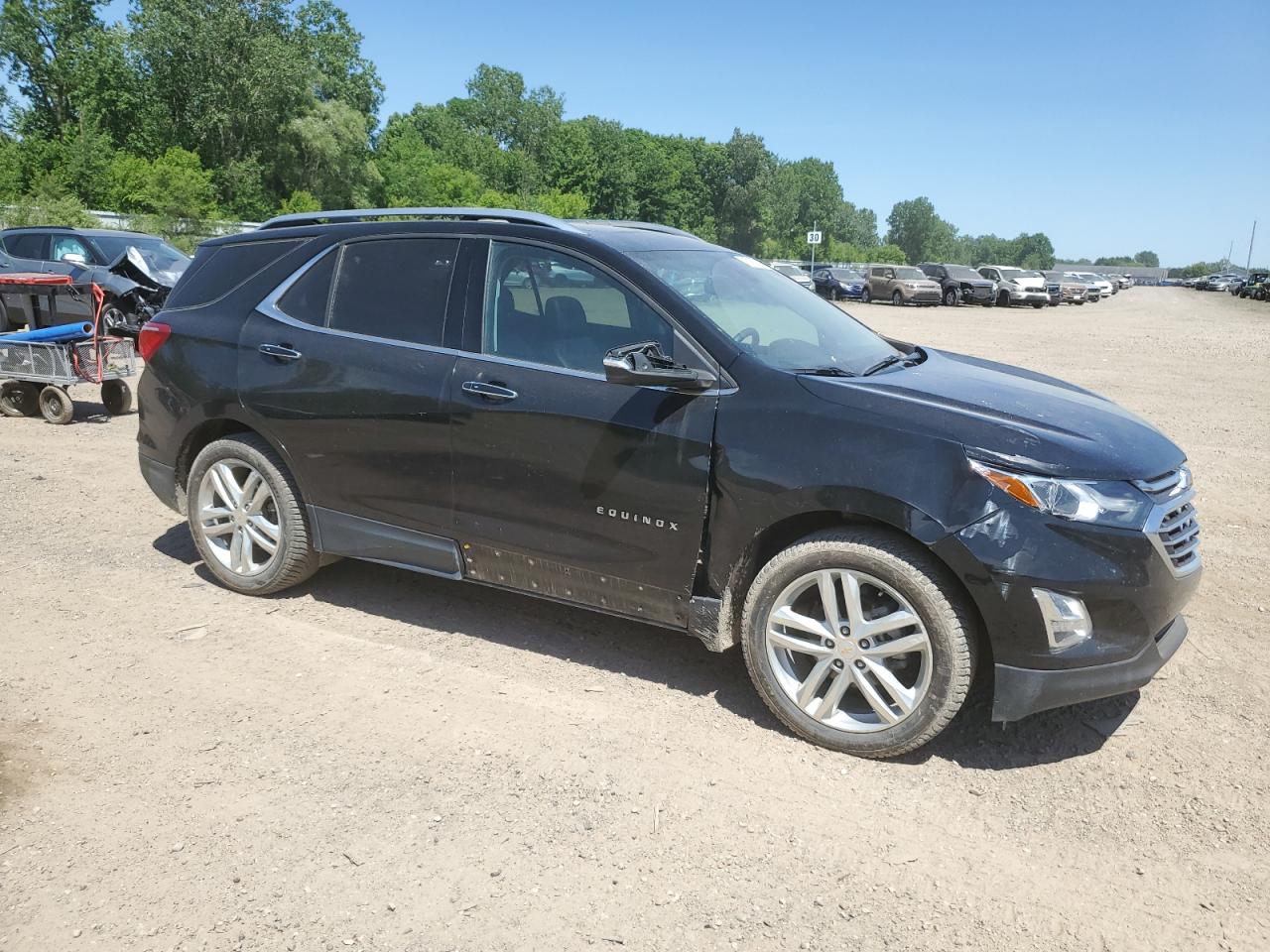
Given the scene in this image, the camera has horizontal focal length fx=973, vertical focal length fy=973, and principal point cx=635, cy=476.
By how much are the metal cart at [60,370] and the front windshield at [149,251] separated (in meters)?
3.98

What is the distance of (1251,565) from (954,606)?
334 centimetres

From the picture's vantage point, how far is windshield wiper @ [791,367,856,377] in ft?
12.4

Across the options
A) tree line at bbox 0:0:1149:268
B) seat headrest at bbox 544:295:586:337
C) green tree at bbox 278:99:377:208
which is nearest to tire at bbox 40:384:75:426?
seat headrest at bbox 544:295:586:337

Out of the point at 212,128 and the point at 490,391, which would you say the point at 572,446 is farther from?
the point at 212,128

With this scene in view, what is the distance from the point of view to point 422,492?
438 centimetres

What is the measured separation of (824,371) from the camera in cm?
385

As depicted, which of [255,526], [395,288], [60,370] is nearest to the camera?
[395,288]

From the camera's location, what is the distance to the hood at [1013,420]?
10.9 feet

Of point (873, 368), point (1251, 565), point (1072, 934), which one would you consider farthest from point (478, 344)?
point (1251, 565)

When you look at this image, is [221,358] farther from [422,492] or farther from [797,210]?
[797,210]

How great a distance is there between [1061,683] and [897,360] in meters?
1.66

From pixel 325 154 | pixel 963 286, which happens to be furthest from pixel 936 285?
pixel 325 154

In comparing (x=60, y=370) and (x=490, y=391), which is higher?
(x=490, y=391)

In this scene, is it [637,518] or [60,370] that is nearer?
[637,518]
